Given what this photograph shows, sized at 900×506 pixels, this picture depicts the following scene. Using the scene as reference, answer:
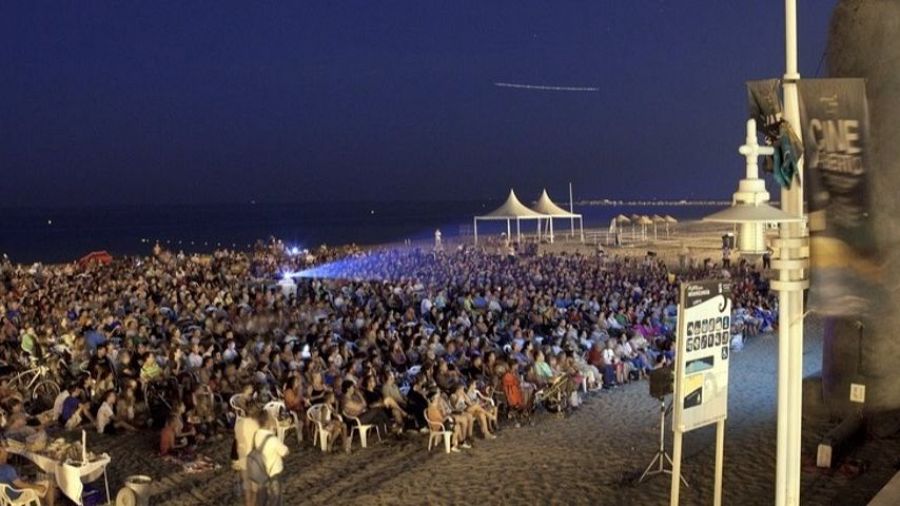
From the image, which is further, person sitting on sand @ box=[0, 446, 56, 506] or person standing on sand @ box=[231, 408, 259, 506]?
person sitting on sand @ box=[0, 446, 56, 506]

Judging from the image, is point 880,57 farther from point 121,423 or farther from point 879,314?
point 121,423

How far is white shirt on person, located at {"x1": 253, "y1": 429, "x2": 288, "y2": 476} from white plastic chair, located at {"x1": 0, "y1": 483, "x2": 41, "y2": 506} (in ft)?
7.66

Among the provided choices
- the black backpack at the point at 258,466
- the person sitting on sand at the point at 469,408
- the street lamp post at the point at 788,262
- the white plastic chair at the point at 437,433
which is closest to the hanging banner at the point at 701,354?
the street lamp post at the point at 788,262

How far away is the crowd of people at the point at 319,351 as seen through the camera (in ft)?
34.1

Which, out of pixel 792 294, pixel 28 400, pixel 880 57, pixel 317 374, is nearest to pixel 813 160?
pixel 792 294

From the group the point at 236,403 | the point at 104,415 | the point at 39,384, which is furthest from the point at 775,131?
the point at 39,384

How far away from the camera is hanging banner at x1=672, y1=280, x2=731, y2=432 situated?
6051 mm

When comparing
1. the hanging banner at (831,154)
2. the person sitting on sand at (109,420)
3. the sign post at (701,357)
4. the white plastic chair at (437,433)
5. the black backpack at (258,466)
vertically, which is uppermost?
the hanging banner at (831,154)

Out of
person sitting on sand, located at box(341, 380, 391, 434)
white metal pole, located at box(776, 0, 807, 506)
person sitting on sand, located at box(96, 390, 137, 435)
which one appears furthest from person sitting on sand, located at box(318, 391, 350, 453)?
white metal pole, located at box(776, 0, 807, 506)

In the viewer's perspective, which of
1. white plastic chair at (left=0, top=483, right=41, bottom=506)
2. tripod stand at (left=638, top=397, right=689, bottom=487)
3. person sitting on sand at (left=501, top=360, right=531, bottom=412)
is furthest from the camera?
person sitting on sand at (left=501, top=360, right=531, bottom=412)

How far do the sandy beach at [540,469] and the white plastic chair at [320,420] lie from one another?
0.53 ft

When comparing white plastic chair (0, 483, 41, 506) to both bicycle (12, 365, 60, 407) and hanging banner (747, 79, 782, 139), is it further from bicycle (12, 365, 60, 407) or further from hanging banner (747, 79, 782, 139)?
hanging banner (747, 79, 782, 139)

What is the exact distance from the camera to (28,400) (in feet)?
38.4

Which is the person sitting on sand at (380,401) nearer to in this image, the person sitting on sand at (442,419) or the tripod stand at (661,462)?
the person sitting on sand at (442,419)
